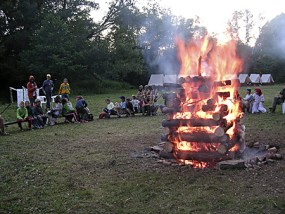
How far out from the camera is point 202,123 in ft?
22.6

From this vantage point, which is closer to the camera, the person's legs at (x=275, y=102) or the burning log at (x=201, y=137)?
the burning log at (x=201, y=137)

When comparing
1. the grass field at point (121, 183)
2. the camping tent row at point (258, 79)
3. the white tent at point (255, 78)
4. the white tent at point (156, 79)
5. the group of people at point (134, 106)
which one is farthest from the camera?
the white tent at point (255, 78)

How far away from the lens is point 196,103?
7.27m

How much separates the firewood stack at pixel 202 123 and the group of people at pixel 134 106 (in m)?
8.57

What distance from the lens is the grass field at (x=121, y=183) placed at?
184 inches

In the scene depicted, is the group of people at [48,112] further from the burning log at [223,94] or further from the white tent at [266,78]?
the white tent at [266,78]

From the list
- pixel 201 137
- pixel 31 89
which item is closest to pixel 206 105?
pixel 201 137

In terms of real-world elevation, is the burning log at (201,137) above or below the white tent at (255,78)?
below

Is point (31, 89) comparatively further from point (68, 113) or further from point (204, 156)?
point (204, 156)

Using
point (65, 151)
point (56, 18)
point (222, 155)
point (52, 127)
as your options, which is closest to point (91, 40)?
point (56, 18)

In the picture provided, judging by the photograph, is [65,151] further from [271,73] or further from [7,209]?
[271,73]

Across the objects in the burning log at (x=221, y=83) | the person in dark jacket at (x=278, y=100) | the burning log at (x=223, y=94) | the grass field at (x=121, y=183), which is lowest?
the grass field at (x=121, y=183)

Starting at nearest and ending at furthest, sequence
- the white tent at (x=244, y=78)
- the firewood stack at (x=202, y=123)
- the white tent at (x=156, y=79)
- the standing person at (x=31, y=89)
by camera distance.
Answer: the firewood stack at (x=202, y=123), the standing person at (x=31, y=89), the white tent at (x=156, y=79), the white tent at (x=244, y=78)

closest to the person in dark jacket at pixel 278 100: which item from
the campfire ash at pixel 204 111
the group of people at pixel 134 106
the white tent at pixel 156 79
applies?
the group of people at pixel 134 106
